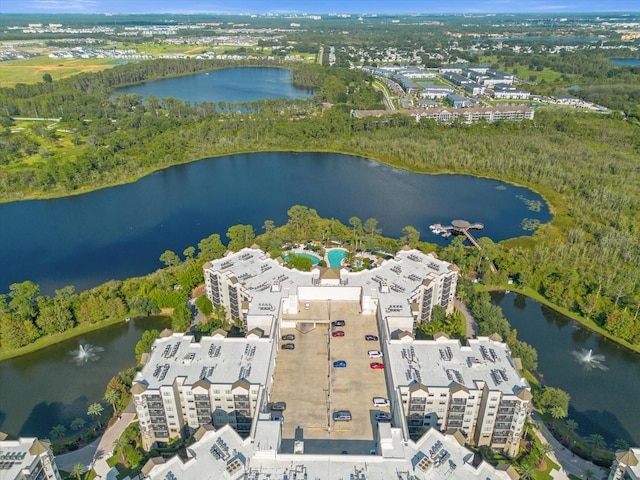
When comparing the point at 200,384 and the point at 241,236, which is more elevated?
the point at 200,384

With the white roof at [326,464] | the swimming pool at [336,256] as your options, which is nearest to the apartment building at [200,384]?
the white roof at [326,464]

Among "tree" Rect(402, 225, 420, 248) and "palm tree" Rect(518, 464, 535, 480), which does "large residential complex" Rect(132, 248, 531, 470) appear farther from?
"tree" Rect(402, 225, 420, 248)

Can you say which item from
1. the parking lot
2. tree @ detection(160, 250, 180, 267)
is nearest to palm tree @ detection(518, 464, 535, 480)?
the parking lot

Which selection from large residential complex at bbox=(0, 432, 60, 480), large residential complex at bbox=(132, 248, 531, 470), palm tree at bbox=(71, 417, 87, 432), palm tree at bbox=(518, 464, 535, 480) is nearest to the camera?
large residential complex at bbox=(0, 432, 60, 480)

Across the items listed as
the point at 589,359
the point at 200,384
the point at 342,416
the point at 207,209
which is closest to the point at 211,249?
the point at 207,209

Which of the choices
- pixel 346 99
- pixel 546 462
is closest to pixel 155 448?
pixel 546 462

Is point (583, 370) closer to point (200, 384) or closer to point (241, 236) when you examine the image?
point (200, 384)
